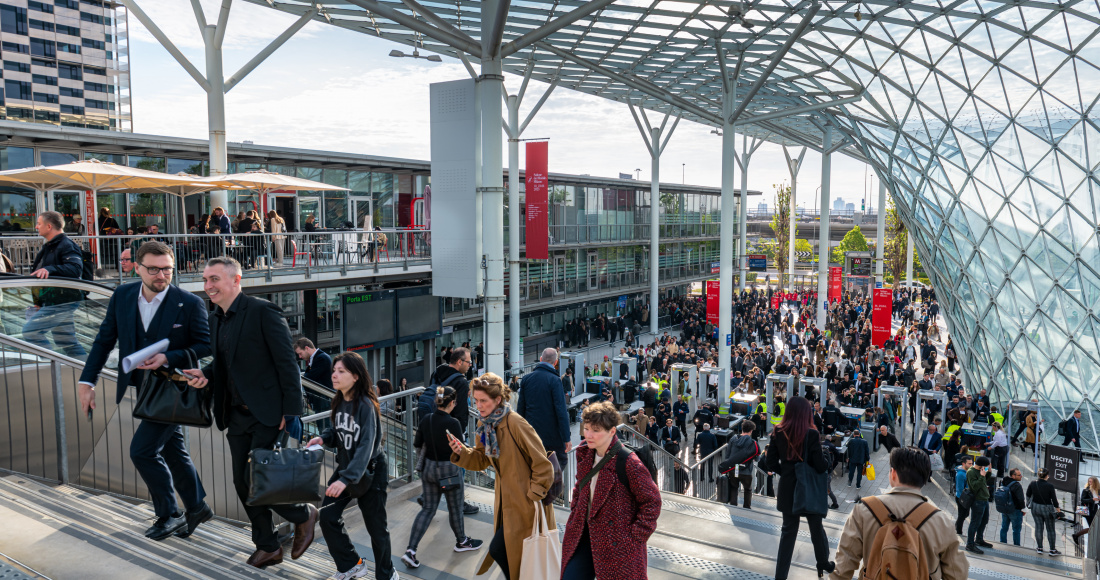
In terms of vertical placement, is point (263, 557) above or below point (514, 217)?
below

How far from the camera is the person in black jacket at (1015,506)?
12.5 meters

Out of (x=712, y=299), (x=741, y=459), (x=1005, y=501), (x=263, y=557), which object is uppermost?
(x=263, y=557)

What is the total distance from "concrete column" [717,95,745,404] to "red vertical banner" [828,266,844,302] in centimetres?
1196

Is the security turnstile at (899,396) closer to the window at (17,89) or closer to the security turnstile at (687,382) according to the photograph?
the security turnstile at (687,382)

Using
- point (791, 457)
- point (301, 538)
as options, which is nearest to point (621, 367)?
point (791, 457)

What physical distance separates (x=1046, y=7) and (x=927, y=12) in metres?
2.99

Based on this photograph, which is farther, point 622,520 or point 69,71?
point 69,71

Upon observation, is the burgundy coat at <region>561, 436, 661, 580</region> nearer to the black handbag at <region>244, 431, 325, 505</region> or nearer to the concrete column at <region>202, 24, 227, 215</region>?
the black handbag at <region>244, 431, 325, 505</region>

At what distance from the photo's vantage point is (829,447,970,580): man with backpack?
12.9 ft

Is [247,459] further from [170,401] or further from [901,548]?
[901,548]

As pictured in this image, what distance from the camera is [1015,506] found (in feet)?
41.3

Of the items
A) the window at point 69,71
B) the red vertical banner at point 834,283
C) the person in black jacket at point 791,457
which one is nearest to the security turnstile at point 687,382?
the red vertical banner at point 834,283

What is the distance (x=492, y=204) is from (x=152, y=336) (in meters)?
10.8

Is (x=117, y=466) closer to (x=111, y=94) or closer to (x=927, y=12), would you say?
(x=927, y=12)
